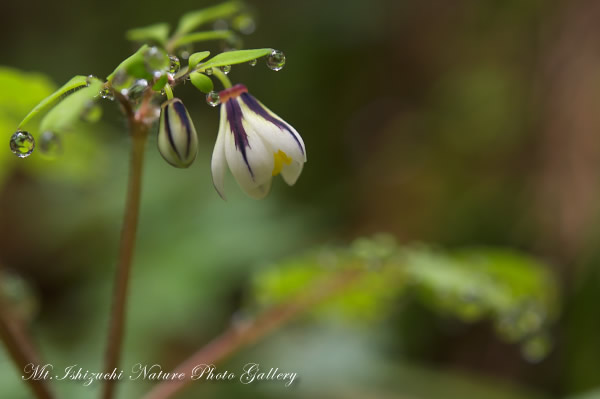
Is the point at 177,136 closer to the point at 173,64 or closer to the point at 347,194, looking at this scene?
the point at 173,64

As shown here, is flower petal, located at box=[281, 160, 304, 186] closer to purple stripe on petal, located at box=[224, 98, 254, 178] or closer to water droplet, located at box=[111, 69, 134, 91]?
purple stripe on petal, located at box=[224, 98, 254, 178]

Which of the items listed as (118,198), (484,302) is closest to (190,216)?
(118,198)

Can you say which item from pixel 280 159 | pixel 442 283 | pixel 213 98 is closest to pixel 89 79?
pixel 213 98

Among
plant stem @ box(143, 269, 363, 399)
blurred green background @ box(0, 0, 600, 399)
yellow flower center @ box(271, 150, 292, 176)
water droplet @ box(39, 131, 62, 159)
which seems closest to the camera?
water droplet @ box(39, 131, 62, 159)

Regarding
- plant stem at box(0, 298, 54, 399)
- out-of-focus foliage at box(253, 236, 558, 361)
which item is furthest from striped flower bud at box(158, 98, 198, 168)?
out-of-focus foliage at box(253, 236, 558, 361)

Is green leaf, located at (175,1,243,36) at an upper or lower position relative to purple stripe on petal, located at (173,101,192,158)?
upper

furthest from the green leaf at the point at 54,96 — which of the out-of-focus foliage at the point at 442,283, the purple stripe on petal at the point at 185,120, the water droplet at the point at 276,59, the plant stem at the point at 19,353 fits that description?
the out-of-focus foliage at the point at 442,283

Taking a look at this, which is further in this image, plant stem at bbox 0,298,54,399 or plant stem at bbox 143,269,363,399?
plant stem at bbox 143,269,363,399
